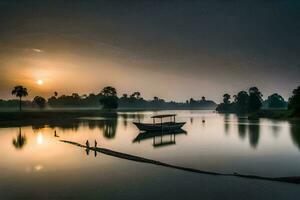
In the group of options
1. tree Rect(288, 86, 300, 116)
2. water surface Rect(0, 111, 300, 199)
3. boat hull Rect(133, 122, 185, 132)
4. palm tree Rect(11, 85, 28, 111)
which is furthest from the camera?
palm tree Rect(11, 85, 28, 111)

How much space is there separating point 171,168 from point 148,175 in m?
3.79

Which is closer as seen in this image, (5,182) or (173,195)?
(173,195)

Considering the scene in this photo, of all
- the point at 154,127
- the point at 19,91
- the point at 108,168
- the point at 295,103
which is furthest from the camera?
the point at 19,91

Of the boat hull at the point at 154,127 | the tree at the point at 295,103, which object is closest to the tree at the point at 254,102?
→ the tree at the point at 295,103

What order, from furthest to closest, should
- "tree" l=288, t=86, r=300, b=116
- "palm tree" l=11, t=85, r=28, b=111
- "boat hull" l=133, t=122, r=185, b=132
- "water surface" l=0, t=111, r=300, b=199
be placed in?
1. "palm tree" l=11, t=85, r=28, b=111
2. "tree" l=288, t=86, r=300, b=116
3. "boat hull" l=133, t=122, r=185, b=132
4. "water surface" l=0, t=111, r=300, b=199

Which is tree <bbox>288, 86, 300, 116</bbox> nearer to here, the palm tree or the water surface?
the water surface

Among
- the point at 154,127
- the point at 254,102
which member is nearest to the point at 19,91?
the point at 154,127

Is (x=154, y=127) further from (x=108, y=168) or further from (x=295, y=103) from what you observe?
(x=295, y=103)

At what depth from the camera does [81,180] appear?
25.9 metres

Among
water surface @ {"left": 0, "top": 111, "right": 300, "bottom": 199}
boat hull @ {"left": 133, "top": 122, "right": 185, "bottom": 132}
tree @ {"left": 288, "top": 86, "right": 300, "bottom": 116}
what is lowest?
water surface @ {"left": 0, "top": 111, "right": 300, "bottom": 199}

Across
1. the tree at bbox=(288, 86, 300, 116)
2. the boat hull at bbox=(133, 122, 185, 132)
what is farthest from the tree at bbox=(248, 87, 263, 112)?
the boat hull at bbox=(133, 122, 185, 132)

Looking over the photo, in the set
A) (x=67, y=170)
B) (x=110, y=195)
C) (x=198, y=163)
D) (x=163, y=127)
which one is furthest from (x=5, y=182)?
(x=163, y=127)

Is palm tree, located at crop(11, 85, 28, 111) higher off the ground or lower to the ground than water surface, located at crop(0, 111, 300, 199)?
higher

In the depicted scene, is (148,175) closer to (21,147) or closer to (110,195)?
(110,195)
